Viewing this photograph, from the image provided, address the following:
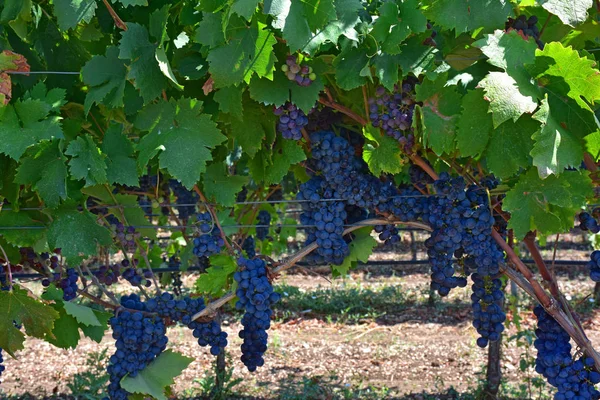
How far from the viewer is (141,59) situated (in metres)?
2.20

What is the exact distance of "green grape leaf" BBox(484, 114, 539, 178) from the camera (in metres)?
2.10

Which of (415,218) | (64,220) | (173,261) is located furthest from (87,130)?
(173,261)

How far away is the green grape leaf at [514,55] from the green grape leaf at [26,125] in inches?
55.4

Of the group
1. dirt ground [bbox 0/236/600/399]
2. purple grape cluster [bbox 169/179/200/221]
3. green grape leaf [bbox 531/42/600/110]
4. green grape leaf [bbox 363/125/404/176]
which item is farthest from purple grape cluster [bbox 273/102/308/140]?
dirt ground [bbox 0/236/600/399]

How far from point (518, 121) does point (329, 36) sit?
63cm

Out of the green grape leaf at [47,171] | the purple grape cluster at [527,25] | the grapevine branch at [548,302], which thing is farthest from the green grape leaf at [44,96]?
the purple grape cluster at [527,25]

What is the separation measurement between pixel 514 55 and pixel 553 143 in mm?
283

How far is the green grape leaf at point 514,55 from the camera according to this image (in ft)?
6.56

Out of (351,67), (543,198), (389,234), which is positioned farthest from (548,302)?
(351,67)

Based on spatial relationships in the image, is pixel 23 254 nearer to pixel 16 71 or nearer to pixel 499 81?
pixel 16 71

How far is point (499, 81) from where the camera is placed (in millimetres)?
1973

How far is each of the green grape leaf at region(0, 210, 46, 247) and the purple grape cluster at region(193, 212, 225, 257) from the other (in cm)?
65

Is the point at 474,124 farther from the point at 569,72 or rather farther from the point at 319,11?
the point at 319,11

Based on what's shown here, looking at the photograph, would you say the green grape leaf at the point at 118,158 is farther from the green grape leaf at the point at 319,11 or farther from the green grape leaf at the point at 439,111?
the green grape leaf at the point at 439,111
